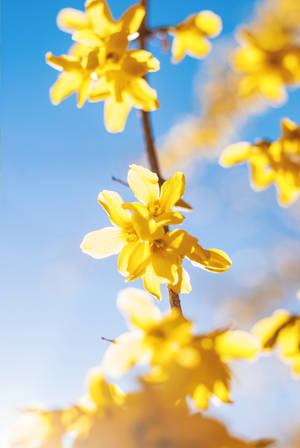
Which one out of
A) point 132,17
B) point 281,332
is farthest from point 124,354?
point 132,17

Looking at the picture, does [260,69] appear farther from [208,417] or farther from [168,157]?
[168,157]

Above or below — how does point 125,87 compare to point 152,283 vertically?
above

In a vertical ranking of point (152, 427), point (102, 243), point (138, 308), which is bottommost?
point (152, 427)

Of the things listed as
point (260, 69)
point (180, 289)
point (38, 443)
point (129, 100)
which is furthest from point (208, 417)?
point (260, 69)

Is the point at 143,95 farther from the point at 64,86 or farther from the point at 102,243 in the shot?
the point at 102,243

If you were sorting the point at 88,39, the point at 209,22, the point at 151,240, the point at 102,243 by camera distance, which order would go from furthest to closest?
the point at 209,22 → the point at 88,39 → the point at 102,243 → the point at 151,240
